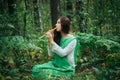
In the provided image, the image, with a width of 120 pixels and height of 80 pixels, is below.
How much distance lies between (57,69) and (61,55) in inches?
12.2

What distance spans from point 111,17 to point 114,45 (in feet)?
8.46

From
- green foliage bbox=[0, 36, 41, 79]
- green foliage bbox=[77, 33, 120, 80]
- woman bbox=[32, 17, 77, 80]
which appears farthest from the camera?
green foliage bbox=[77, 33, 120, 80]

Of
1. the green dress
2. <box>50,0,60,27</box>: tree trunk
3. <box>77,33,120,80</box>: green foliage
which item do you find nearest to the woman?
the green dress

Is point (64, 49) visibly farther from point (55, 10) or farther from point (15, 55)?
point (55, 10)

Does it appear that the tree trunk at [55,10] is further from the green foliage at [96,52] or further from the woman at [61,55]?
the woman at [61,55]

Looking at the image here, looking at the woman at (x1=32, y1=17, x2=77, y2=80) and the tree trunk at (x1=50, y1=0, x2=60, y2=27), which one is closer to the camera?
the woman at (x1=32, y1=17, x2=77, y2=80)

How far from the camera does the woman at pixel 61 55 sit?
764cm

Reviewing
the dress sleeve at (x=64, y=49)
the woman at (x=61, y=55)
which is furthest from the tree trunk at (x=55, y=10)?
the dress sleeve at (x=64, y=49)

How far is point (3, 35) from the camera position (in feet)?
23.1

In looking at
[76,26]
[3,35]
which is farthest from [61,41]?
[76,26]

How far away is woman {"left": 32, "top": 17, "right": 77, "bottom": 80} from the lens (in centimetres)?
764

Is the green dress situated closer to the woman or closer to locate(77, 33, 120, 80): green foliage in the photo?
the woman

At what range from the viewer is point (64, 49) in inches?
302

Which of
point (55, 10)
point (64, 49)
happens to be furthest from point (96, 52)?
point (55, 10)
